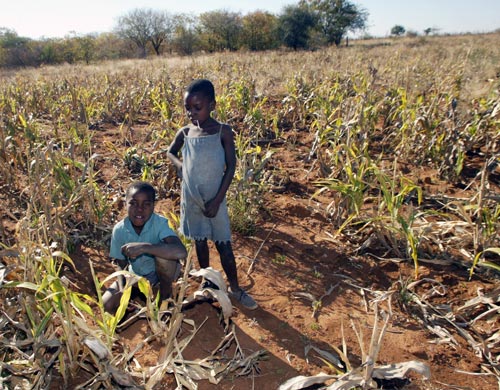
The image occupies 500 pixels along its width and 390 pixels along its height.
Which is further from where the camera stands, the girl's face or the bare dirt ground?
the girl's face

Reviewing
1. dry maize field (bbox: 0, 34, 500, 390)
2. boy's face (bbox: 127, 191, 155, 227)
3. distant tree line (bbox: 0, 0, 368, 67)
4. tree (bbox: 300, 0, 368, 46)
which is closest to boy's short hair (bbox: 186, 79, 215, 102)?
boy's face (bbox: 127, 191, 155, 227)

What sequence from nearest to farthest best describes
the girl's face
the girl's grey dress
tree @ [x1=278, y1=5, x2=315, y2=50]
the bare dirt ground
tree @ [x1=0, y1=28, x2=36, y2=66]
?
1. the bare dirt ground
2. the girl's face
3. the girl's grey dress
4. tree @ [x1=0, y1=28, x2=36, y2=66]
5. tree @ [x1=278, y1=5, x2=315, y2=50]

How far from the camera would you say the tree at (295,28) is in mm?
28328

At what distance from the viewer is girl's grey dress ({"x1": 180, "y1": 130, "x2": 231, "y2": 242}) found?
7.28 feet

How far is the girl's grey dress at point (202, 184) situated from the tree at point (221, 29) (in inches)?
1164

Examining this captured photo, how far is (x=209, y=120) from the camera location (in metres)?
2.24

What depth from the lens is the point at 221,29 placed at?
103 ft

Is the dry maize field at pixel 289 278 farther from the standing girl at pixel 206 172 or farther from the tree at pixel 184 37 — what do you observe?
the tree at pixel 184 37

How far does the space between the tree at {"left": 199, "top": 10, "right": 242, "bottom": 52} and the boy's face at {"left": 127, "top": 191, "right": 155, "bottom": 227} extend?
29.8 m

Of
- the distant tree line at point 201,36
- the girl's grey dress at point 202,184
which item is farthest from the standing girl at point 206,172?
the distant tree line at point 201,36

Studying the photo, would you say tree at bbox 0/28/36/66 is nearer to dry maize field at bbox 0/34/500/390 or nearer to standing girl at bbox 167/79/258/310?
dry maize field at bbox 0/34/500/390

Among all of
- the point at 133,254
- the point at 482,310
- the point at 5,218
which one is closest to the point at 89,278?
the point at 133,254

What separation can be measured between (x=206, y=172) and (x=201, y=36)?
33.6 metres

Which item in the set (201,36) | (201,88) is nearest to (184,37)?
(201,36)
